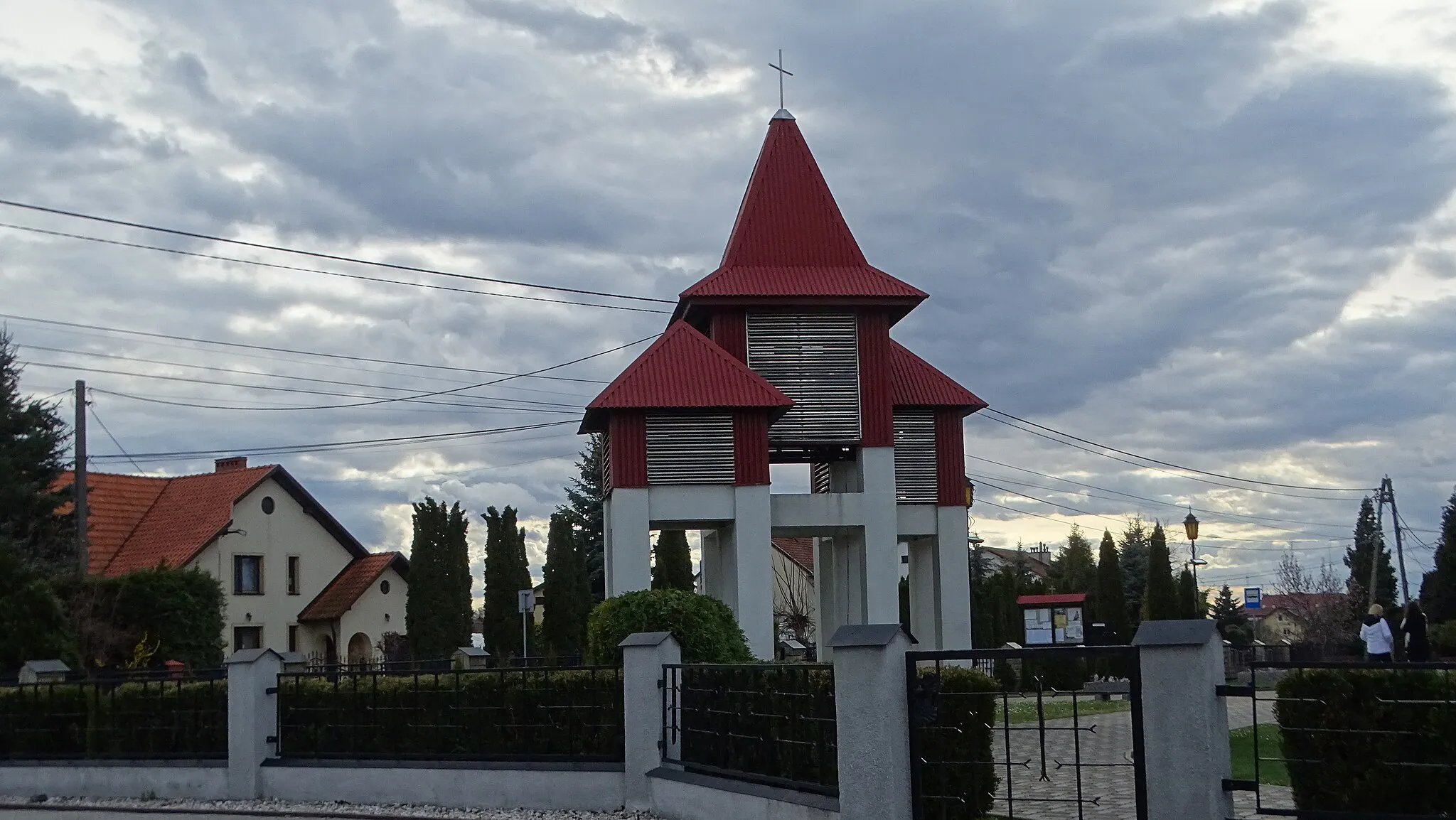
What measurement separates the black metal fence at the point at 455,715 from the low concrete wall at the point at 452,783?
18cm

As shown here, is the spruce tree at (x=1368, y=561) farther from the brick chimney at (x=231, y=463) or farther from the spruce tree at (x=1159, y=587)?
the brick chimney at (x=231, y=463)

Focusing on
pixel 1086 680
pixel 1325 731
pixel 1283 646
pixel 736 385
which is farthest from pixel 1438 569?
pixel 1325 731

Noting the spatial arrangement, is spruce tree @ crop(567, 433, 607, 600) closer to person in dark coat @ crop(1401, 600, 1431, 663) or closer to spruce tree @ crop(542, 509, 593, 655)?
spruce tree @ crop(542, 509, 593, 655)

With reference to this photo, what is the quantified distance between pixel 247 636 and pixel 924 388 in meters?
26.0

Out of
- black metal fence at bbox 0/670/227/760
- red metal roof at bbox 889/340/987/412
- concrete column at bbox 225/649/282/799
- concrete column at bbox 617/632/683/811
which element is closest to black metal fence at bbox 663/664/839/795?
concrete column at bbox 617/632/683/811

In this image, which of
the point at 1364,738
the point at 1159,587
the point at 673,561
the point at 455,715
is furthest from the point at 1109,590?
the point at 1364,738

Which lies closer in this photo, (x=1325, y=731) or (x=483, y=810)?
(x=1325, y=731)

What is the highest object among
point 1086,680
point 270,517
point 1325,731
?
point 270,517

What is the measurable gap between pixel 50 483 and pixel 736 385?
961 inches

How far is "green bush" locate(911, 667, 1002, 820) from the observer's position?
9.52 m

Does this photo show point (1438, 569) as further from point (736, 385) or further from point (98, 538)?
point (98, 538)

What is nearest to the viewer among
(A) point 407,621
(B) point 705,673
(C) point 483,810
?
(B) point 705,673

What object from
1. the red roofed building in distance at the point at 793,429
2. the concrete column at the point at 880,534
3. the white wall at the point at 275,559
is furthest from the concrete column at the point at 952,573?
the white wall at the point at 275,559

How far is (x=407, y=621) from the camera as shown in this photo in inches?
1629
